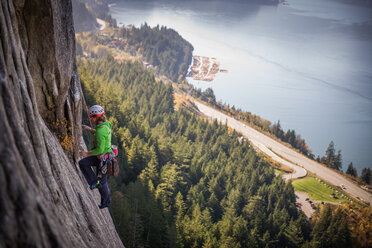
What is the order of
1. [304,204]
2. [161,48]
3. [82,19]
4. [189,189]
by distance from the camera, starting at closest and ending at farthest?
Answer: [189,189] → [304,204] → [161,48] → [82,19]

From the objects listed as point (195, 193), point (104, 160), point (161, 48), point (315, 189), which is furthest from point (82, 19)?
point (104, 160)

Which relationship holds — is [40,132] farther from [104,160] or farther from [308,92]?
[308,92]

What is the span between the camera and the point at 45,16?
748 centimetres

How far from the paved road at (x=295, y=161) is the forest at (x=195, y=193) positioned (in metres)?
21.4

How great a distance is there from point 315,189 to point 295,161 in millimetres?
14869

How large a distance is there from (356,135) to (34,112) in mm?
132602

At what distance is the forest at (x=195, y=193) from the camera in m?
31.4

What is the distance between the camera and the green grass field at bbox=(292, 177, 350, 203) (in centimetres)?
7252

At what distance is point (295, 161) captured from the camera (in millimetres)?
89500

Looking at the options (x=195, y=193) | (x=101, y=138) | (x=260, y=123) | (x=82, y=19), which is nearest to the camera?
(x=101, y=138)

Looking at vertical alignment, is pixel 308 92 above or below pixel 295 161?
above

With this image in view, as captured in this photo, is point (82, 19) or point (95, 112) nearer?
point (95, 112)

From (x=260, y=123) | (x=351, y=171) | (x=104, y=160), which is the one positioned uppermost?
(x=104, y=160)

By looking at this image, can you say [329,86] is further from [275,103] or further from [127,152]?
[127,152]
